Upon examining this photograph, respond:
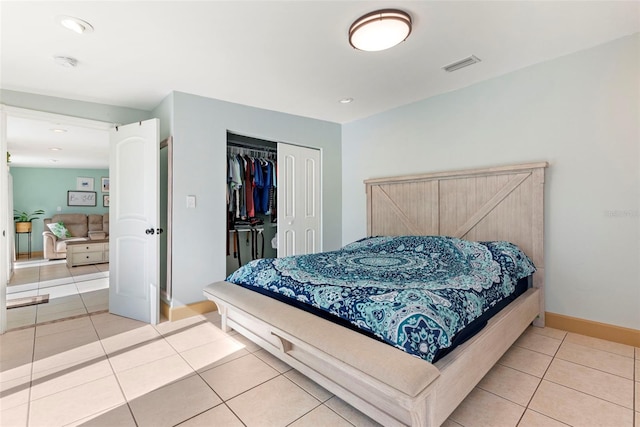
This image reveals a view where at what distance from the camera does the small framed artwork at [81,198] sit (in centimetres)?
790

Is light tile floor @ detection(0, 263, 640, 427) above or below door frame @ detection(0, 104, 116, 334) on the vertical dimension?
below

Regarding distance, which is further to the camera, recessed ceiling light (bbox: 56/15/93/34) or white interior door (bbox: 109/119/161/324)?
white interior door (bbox: 109/119/161/324)

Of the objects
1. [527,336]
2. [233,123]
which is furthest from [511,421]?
[233,123]

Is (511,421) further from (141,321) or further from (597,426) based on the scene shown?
(141,321)

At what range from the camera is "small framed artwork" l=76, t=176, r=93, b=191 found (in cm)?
803

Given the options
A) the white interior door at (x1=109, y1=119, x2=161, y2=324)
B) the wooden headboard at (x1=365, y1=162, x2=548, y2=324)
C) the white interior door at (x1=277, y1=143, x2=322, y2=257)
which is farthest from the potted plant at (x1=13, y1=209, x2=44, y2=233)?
the wooden headboard at (x1=365, y1=162, x2=548, y2=324)

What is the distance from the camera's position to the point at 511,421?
1549 mm

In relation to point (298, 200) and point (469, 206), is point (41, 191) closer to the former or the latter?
point (298, 200)

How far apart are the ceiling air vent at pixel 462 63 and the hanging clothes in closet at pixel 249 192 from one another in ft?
8.04

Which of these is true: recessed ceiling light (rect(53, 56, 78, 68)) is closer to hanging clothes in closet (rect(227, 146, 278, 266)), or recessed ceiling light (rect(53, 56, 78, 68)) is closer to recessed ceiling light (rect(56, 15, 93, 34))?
recessed ceiling light (rect(56, 15, 93, 34))

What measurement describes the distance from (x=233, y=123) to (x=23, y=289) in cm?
387

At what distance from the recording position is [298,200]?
4203 millimetres

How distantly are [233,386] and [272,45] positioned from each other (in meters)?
2.41

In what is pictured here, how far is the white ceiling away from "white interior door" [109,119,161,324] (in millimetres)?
525
